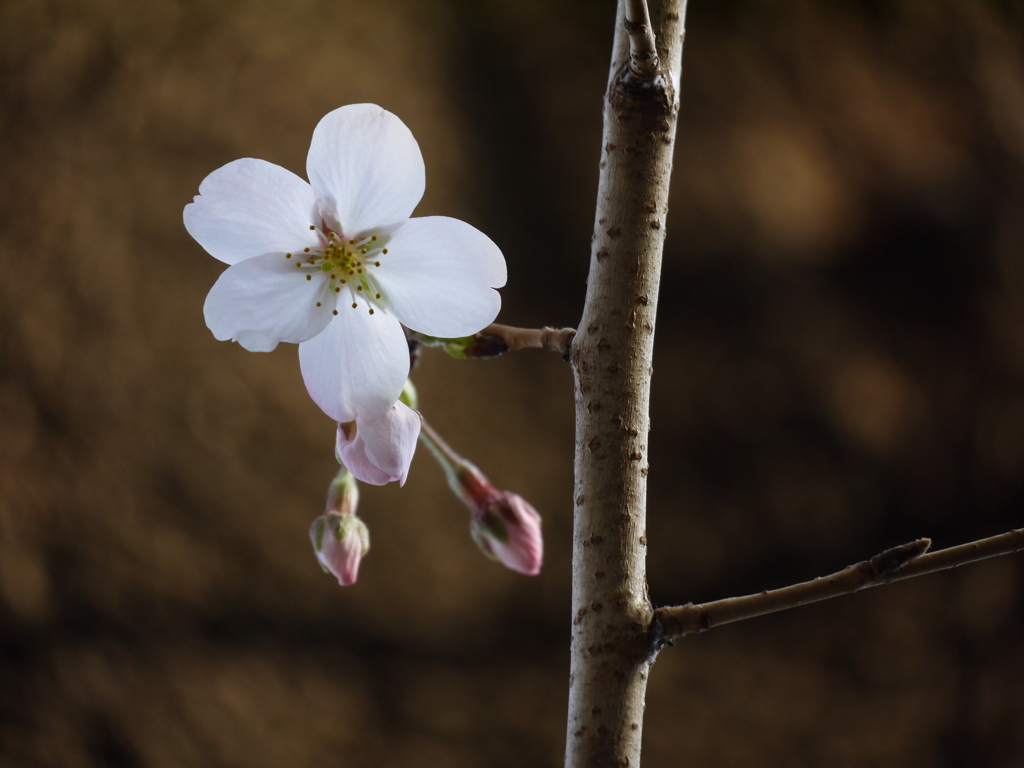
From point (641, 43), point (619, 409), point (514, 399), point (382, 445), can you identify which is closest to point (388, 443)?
point (382, 445)

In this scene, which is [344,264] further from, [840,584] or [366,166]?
[840,584]

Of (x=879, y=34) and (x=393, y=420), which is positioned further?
(x=879, y=34)

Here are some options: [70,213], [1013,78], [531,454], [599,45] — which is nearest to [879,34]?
[1013,78]

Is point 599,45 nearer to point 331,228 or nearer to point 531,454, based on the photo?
point 531,454

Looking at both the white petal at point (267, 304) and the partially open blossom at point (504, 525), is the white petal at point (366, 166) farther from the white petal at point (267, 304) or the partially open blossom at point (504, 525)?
the partially open blossom at point (504, 525)

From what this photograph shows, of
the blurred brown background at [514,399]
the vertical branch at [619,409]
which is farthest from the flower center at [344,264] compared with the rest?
the blurred brown background at [514,399]

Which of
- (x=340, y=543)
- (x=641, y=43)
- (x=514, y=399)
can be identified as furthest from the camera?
(x=514, y=399)
